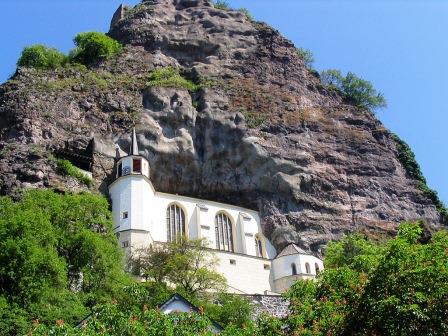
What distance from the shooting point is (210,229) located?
164ft

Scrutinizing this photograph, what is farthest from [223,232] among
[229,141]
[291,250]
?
[229,141]

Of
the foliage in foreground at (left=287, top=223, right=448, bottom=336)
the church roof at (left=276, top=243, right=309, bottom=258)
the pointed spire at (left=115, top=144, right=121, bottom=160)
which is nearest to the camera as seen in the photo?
the foliage in foreground at (left=287, top=223, right=448, bottom=336)

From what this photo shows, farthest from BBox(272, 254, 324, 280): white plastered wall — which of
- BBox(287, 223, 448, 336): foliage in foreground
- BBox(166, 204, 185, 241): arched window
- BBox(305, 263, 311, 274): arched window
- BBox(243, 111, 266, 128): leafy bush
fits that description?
BBox(287, 223, 448, 336): foliage in foreground

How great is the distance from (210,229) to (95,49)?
2416 centimetres

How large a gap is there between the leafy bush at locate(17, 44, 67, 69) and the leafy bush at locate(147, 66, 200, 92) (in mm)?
9321

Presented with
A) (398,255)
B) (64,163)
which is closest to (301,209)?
(64,163)

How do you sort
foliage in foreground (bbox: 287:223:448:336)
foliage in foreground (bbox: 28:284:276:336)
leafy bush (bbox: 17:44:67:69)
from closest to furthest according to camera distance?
foliage in foreground (bbox: 287:223:448:336) → foliage in foreground (bbox: 28:284:276:336) → leafy bush (bbox: 17:44:67:69)

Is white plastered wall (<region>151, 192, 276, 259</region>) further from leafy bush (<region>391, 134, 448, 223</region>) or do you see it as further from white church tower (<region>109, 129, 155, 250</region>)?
leafy bush (<region>391, 134, 448, 223</region>)

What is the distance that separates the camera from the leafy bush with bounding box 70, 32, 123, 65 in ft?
205

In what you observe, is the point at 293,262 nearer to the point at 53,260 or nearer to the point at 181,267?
the point at 181,267

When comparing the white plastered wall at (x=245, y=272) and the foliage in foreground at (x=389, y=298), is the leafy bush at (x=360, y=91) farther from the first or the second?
the foliage in foreground at (x=389, y=298)

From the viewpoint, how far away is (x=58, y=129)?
4881cm

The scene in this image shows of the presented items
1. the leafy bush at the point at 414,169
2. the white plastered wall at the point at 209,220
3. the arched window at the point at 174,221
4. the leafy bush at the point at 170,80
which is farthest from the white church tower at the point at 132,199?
the leafy bush at the point at 414,169

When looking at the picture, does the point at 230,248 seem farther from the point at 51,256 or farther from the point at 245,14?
the point at 245,14
